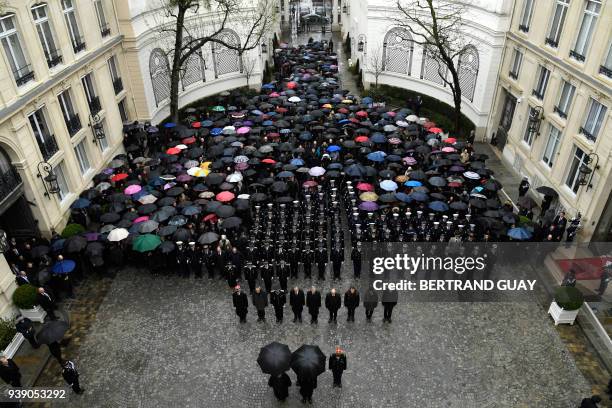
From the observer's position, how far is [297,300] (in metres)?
14.9

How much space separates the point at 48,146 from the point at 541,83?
23908 mm

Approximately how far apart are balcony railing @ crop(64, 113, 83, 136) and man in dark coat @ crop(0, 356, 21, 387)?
11.6 meters

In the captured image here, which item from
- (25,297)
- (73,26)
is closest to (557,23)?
(73,26)

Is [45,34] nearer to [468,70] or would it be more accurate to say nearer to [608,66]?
[608,66]

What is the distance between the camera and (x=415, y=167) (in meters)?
22.7

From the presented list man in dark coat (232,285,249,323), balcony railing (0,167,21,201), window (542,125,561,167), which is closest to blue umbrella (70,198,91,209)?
balcony railing (0,167,21,201)

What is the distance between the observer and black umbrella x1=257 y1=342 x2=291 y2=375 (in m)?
11.8

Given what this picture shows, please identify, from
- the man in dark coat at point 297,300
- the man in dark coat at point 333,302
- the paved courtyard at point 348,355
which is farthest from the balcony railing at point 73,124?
the man in dark coat at point 333,302

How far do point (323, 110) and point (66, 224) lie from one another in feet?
53.1

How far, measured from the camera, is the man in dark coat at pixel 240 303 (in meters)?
14.8

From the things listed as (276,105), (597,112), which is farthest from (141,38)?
(597,112)

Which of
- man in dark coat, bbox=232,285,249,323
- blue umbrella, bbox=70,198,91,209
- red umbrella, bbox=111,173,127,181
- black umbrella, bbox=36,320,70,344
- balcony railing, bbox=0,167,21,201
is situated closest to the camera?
black umbrella, bbox=36,320,70,344

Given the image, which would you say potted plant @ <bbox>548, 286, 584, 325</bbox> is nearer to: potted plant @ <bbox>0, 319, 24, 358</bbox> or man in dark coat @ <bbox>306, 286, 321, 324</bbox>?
man in dark coat @ <bbox>306, 286, 321, 324</bbox>

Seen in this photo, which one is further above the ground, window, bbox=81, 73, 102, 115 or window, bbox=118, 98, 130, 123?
window, bbox=81, 73, 102, 115
